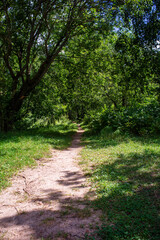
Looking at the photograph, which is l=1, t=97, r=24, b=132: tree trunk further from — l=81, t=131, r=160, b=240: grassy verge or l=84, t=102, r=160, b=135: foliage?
l=81, t=131, r=160, b=240: grassy verge

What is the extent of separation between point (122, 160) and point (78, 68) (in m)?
9.91

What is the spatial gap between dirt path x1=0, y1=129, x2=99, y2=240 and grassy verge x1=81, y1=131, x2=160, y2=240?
0.31 metres

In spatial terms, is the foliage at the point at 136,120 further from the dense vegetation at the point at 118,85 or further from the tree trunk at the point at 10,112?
the tree trunk at the point at 10,112

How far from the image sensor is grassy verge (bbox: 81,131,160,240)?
9.50ft

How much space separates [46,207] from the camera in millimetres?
3934

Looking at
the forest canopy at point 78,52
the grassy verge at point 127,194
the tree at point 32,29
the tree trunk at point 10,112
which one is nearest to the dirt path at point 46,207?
the grassy verge at point 127,194

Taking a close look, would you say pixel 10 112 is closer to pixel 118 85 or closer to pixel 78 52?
pixel 78 52

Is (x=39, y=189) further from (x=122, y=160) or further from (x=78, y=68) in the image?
(x=78, y=68)

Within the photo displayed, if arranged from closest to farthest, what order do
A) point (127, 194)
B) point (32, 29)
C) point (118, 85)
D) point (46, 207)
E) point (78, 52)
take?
point (46, 207) → point (127, 194) → point (118, 85) → point (32, 29) → point (78, 52)

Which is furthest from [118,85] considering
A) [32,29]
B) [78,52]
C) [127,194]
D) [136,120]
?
[127,194]

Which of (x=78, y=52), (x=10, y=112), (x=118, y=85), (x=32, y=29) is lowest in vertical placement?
(x=10, y=112)

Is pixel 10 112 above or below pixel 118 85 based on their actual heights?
below

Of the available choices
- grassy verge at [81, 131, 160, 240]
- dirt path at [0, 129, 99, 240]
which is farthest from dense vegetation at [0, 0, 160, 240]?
dirt path at [0, 129, 99, 240]

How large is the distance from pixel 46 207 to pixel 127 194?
A: 1758 millimetres
